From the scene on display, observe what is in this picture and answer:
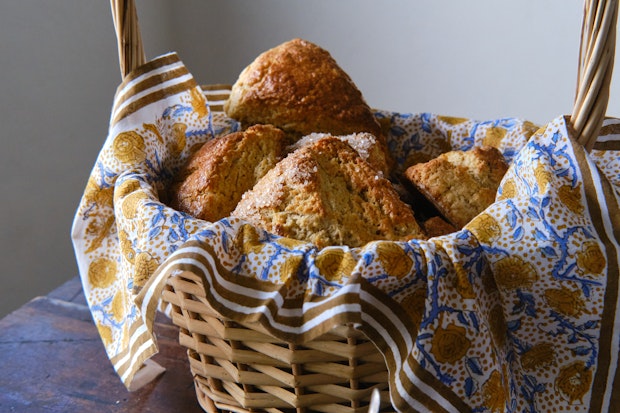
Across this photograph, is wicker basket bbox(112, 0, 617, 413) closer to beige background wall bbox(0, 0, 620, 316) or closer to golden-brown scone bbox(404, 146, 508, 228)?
golden-brown scone bbox(404, 146, 508, 228)

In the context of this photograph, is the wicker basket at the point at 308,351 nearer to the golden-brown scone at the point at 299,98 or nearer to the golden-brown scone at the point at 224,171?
the golden-brown scone at the point at 224,171

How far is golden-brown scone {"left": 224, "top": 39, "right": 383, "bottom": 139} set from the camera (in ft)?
3.19

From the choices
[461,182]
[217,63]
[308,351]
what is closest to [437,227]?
[461,182]

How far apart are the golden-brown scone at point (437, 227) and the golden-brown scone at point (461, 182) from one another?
0.02m

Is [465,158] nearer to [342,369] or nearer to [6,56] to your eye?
[342,369]

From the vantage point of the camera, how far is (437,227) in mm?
780

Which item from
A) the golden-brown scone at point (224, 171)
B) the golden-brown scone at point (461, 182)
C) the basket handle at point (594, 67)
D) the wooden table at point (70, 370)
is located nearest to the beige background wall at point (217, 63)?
the wooden table at point (70, 370)

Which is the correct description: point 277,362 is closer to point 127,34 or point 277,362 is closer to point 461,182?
point 461,182

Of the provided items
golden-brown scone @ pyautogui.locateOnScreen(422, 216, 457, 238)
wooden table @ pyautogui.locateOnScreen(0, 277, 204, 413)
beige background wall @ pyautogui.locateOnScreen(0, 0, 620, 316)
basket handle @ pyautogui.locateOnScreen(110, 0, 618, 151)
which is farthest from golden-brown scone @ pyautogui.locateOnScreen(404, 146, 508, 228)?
beige background wall @ pyautogui.locateOnScreen(0, 0, 620, 316)

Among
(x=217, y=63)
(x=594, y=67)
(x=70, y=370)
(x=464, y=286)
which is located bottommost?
(x=70, y=370)

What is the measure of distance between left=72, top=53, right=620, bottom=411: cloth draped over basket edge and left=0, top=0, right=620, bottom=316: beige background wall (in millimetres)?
1061

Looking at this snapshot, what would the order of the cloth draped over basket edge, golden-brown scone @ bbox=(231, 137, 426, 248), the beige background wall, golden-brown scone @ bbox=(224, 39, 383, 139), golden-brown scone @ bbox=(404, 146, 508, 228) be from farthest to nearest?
1. the beige background wall
2. golden-brown scone @ bbox=(224, 39, 383, 139)
3. golden-brown scone @ bbox=(404, 146, 508, 228)
4. golden-brown scone @ bbox=(231, 137, 426, 248)
5. the cloth draped over basket edge

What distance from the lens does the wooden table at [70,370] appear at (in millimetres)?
872

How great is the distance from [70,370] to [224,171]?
367 millimetres
